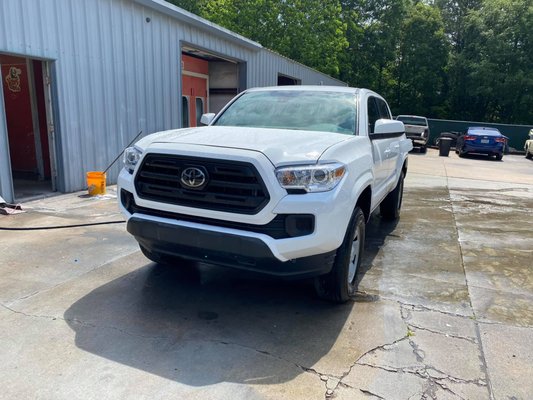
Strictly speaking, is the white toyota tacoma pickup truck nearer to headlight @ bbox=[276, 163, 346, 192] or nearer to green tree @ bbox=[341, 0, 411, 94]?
headlight @ bbox=[276, 163, 346, 192]

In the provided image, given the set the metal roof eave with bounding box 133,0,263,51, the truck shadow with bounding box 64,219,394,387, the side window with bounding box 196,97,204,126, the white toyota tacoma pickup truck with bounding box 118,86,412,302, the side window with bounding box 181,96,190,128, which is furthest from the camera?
the side window with bounding box 196,97,204,126

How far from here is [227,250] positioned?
10.2 feet

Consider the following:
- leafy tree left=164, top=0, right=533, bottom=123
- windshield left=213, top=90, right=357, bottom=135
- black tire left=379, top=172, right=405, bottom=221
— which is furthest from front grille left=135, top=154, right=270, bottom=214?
leafy tree left=164, top=0, right=533, bottom=123

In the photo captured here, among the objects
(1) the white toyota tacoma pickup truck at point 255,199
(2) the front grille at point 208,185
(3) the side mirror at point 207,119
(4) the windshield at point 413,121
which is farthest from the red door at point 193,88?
(4) the windshield at point 413,121

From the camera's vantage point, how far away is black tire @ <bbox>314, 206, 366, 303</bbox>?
347 centimetres

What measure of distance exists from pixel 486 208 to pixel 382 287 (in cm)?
539

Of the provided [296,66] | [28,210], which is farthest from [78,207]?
[296,66]

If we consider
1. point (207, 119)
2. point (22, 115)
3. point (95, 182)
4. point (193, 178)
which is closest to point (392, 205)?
point (207, 119)

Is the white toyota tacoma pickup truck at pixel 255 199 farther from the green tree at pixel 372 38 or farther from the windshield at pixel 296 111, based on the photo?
→ the green tree at pixel 372 38

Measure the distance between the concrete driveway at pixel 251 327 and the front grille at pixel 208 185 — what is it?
952mm

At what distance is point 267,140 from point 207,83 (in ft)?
38.8

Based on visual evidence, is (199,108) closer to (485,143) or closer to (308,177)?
(308,177)

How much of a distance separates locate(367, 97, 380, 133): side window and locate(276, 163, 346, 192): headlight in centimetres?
162

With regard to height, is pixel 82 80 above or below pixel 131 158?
above
